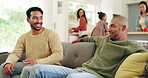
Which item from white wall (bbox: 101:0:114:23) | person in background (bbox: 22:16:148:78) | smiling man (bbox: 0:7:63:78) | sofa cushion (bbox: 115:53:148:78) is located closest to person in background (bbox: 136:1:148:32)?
person in background (bbox: 22:16:148:78)

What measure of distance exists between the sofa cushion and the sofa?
74cm

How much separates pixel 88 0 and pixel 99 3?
1.97 feet

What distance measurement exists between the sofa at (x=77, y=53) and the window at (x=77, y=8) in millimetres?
4145

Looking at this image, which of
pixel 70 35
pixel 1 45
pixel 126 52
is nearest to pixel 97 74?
pixel 126 52

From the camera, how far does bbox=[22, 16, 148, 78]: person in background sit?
1699 millimetres

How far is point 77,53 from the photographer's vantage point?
7.84 ft

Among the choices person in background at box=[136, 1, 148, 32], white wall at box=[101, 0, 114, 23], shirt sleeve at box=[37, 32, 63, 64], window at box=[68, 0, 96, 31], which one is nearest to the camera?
shirt sleeve at box=[37, 32, 63, 64]

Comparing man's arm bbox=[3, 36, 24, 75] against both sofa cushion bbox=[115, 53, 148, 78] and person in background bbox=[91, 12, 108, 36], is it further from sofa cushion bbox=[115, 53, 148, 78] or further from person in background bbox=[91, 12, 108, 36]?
person in background bbox=[91, 12, 108, 36]

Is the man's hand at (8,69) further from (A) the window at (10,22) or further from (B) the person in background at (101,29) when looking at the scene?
(A) the window at (10,22)

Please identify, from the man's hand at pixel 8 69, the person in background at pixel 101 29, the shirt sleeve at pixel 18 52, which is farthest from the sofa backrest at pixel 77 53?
the person in background at pixel 101 29

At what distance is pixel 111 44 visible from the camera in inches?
74.5

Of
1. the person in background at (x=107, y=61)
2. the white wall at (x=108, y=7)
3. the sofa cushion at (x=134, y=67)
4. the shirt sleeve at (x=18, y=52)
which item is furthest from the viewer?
the white wall at (x=108, y=7)

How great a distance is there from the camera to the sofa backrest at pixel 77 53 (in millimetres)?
2275

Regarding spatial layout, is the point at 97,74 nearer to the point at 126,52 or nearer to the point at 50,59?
the point at 126,52
